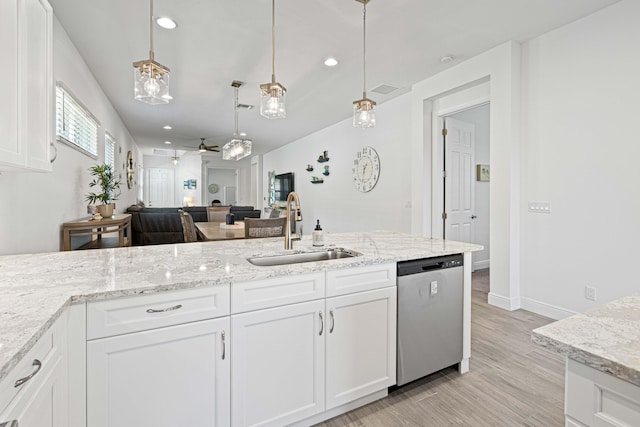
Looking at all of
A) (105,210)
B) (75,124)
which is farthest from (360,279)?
(75,124)

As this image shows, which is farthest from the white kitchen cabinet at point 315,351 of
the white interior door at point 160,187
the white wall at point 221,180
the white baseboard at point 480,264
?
the white wall at point 221,180

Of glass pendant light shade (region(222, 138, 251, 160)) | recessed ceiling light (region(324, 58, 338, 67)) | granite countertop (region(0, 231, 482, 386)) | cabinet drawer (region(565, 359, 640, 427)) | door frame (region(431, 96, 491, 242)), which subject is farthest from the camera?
glass pendant light shade (region(222, 138, 251, 160))

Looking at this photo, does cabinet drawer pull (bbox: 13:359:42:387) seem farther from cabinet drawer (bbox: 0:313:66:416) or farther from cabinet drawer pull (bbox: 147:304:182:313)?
cabinet drawer pull (bbox: 147:304:182:313)

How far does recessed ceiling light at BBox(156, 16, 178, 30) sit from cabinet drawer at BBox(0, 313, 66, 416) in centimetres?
272

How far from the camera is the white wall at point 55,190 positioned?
2174 mm

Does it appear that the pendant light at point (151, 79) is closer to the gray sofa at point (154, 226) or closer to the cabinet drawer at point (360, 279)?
the cabinet drawer at point (360, 279)

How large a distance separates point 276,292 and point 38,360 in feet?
2.78

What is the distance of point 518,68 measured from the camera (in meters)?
3.28

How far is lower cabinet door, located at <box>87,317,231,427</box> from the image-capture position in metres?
1.18

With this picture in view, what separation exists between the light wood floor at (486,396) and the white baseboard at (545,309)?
27.3 inches

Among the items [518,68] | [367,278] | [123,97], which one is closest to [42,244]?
[367,278]

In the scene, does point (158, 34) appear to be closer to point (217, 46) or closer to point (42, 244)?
point (217, 46)

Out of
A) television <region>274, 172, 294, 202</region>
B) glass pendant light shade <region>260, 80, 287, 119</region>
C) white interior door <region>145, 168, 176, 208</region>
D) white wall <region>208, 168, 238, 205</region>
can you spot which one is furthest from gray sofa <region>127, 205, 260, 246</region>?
white wall <region>208, 168, 238, 205</region>

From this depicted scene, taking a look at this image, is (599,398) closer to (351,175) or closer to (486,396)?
(486,396)
